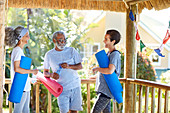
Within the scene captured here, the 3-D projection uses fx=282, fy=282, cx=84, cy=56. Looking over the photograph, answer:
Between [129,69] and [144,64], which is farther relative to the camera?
[144,64]

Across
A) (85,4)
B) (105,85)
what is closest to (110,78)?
(105,85)

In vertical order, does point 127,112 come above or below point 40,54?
below

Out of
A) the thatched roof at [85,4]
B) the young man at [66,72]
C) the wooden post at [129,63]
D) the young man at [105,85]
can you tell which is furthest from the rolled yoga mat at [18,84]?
the wooden post at [129,63]

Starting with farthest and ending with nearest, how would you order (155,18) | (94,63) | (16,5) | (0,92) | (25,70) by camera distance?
1. (155,18)
2. (94,63)
3. (16,5)
4. (25,70)
5. (0,92)

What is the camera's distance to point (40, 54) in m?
8.39

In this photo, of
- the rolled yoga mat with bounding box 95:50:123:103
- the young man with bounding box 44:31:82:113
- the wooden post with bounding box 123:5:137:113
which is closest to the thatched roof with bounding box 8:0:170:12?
the wooden post with bounding box 123:5:137:113

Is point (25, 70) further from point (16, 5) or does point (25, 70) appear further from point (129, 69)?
point (129, 69)

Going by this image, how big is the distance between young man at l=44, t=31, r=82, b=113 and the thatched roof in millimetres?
854

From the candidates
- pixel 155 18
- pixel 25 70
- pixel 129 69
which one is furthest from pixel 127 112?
pixel 155 18

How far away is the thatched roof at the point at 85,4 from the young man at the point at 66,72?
854 millimetres

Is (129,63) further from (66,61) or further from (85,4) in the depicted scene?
(66,61)

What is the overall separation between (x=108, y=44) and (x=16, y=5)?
156 cm

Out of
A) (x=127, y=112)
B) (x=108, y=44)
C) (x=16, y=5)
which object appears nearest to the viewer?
(x=108, y=44)

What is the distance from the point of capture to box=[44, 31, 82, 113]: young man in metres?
3.65
